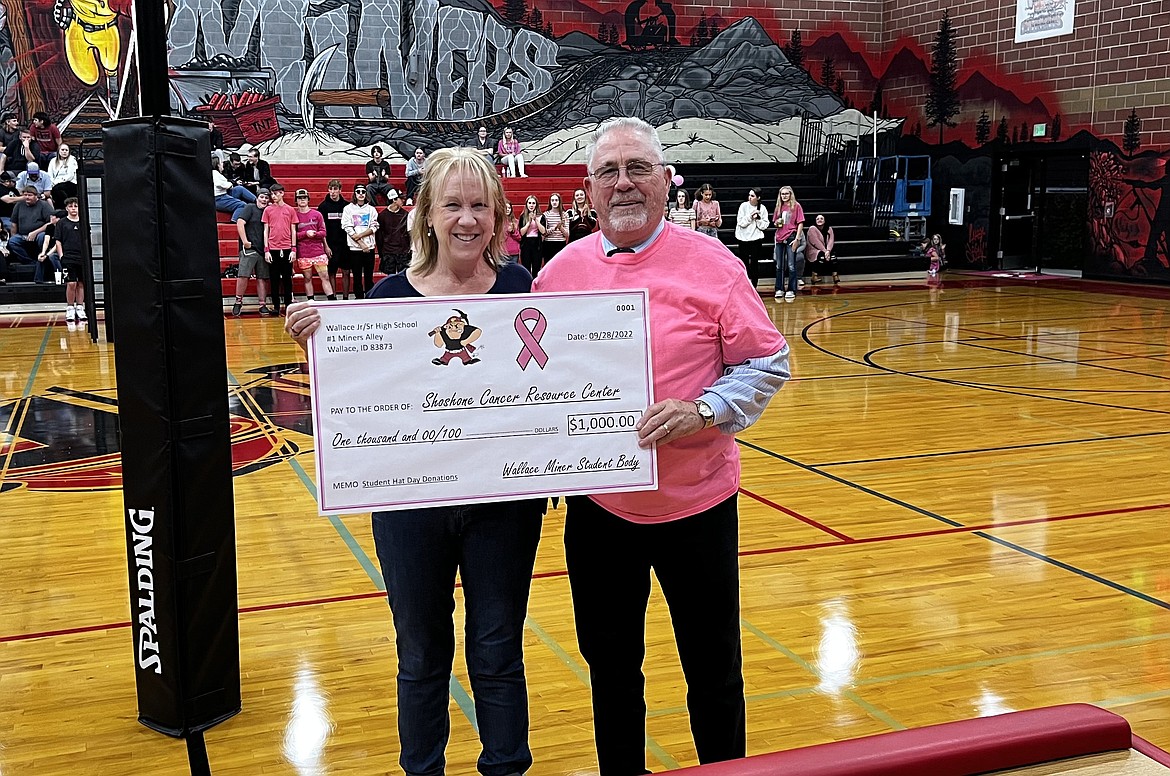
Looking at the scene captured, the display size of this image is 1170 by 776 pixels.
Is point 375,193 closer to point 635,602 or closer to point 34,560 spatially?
point 34,560

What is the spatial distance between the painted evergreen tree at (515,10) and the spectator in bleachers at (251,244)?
1001cm

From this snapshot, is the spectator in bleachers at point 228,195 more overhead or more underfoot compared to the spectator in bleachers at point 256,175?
more underfoot

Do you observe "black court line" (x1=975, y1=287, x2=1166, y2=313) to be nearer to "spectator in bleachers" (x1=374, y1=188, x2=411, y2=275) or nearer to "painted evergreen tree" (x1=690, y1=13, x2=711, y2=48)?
"spectator in bleachers" (x1=374, y1=188, x2=411, y2=275)

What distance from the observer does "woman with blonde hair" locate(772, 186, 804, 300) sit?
49.1 feet

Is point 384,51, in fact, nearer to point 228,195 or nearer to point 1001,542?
point 228,195

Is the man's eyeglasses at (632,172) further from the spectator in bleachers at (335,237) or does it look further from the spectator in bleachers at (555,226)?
the spectator in bleachers at (555,226)

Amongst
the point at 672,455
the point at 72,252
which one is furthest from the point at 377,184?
the point at 672,455

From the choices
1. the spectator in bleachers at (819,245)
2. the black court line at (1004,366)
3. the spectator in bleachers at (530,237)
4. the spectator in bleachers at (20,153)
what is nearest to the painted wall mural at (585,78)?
the spectator in bleachers at (20,153)

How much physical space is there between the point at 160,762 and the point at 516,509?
1.34 metres

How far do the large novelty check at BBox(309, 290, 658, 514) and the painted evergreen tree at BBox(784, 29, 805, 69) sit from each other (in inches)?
862

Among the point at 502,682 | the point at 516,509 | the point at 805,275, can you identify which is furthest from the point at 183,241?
the point at 805,275

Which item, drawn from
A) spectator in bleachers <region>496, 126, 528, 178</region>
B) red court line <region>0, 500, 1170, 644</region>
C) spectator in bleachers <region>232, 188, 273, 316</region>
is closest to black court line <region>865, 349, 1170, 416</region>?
red court line <region>0, 500, 1170, 644</region>

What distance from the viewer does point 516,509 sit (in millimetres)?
2453

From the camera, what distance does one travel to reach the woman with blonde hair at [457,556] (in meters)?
2.36
